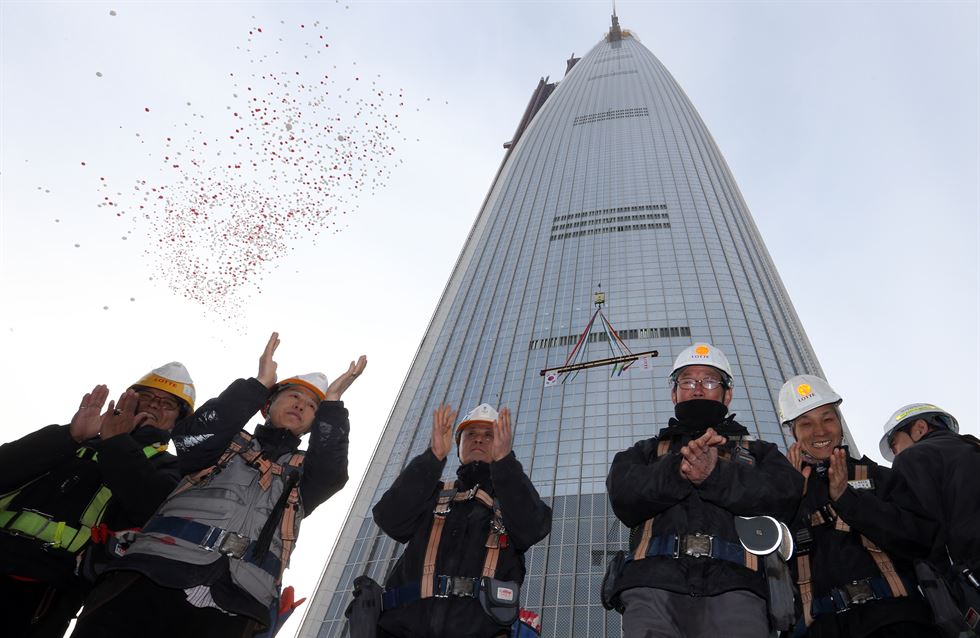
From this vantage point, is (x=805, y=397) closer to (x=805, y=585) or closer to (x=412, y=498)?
(x=805, y=585)

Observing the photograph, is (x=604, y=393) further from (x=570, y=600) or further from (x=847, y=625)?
(x=847, y=625)

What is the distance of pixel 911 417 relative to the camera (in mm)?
5730

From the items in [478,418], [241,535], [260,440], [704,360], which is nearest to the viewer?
[241,535]

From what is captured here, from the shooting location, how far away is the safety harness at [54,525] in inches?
203

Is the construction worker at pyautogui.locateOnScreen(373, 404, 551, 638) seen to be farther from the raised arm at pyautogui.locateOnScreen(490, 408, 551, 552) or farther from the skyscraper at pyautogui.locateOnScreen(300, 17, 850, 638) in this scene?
the skyscraper at pyautogui.locateOnScreen(300, 17, 850, 638)

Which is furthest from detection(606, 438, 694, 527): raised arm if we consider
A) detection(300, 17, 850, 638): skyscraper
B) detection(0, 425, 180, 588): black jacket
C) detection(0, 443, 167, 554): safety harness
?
detection(300, 17, 850, 638): skyscraper

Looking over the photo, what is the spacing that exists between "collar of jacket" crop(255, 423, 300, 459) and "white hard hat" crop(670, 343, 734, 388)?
10.1ft

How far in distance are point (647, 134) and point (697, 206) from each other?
17788 millimetres

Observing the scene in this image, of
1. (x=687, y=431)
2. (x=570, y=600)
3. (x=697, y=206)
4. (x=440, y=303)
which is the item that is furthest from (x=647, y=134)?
(x=687, y=431)

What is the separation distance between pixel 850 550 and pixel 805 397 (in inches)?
55.5

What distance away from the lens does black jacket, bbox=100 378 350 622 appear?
506cm

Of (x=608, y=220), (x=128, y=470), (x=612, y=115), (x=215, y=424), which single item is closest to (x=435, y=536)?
(x=215, y=424)

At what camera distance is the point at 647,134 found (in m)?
79.4

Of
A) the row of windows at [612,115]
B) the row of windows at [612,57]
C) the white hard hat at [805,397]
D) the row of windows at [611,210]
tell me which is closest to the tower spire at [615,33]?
the row of windows at [612,57]
